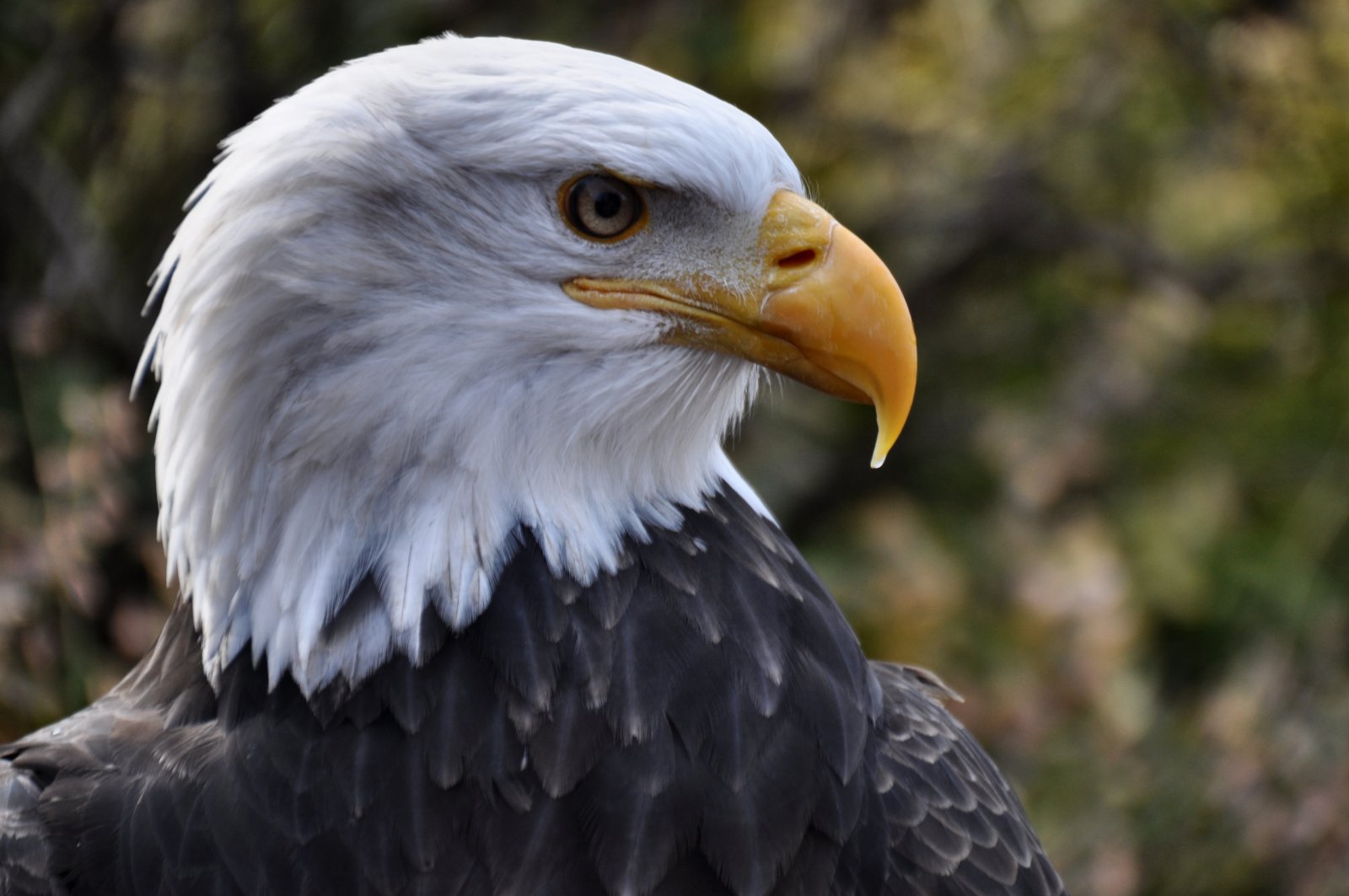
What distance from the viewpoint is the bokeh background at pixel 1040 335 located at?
185 inches

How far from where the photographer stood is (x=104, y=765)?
→ 7.35ft

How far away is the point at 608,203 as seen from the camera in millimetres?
2188

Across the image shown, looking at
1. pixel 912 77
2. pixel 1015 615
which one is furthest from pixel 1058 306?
pixel 1015 615

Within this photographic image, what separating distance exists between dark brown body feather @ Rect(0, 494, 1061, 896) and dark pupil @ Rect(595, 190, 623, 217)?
50 cm

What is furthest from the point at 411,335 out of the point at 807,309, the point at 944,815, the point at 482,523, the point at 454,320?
the point at 944,815

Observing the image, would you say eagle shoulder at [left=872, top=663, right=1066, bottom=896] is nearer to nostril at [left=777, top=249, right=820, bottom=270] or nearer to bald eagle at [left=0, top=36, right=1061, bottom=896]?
bald eagle at [left=0, top=36, right=1061, bottom=896]

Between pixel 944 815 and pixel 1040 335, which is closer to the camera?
pixel 944 815

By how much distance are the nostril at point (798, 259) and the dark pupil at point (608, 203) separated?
0.26m

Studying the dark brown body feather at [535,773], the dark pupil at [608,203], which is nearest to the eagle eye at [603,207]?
the dark pupil at [608,203]

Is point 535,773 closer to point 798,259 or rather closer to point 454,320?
point 454,320

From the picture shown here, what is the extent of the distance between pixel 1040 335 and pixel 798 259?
5052 mm

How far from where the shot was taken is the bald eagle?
2.09 m

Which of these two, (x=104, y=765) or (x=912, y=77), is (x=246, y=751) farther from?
(x=912, y=77)

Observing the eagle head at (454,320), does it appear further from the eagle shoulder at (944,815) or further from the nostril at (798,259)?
the eagle shoulder at (944,815)
